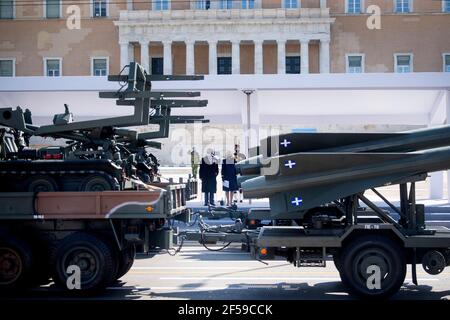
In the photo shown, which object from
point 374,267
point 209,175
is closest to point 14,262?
point 374,267

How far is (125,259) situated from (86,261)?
0.92 metres

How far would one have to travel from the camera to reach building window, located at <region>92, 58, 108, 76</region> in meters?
65.0

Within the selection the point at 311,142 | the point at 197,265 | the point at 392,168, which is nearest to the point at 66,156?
the point at 197,265

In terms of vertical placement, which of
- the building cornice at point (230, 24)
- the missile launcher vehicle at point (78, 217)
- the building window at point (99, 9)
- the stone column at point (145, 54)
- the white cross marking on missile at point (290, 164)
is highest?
the building window at point (99, 9)

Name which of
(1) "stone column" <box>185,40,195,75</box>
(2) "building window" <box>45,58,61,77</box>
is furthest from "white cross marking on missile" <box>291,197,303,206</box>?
(2) "building window" <box>45,58,61,77</box>

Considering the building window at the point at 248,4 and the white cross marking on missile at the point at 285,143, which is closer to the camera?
the white cross marking on missile at the point at 285,143

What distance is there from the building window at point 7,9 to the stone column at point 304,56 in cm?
3062

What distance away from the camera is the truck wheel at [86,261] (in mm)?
8711

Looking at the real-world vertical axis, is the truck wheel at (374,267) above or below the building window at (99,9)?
below

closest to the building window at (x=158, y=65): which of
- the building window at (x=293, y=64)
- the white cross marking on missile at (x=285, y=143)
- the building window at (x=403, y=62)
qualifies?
the building window at (x=293, y=64)

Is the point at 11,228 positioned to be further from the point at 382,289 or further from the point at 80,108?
the point at 80,108

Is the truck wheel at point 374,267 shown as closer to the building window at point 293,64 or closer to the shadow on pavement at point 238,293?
the shadow on pavement at point 238,293

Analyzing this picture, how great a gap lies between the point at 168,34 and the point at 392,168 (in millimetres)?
57314

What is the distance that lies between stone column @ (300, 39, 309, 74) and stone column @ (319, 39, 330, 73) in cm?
A: 147
